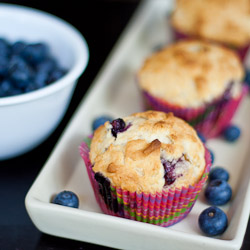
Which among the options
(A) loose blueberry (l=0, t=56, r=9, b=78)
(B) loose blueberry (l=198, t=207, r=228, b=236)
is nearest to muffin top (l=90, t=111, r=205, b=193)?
(B) loose blueberry (l=198, t=207, r=228, b=236)

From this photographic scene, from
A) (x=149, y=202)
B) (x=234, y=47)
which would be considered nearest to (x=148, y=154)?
(x=149, y=202)

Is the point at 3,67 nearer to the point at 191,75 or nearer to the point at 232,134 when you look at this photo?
the point at 191,75

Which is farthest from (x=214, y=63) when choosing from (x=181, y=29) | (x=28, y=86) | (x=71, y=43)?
(x=28, y=86)

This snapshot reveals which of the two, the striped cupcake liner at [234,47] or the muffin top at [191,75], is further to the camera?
the striped cupcake liner at [234,47]

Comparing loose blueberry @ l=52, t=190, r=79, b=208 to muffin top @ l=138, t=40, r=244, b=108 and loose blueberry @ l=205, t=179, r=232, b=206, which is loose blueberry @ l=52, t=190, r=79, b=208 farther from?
muffin top @ l=138, t=40, r=244, b=108

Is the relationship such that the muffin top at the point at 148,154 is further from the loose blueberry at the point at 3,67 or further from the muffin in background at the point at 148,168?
the loose blueberry at the point at 3,67

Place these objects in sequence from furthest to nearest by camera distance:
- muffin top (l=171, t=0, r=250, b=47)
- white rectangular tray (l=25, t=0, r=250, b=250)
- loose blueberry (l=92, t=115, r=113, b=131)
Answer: muffin top (l=171, t=0, r=250, b=47) → loose blueberry (l=92, t=115, r=113, b=131) → white rectangular tray (l=25, t=0, r=250, b=250)

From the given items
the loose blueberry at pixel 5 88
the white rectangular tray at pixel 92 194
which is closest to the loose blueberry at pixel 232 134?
the white rectangular tray at pixel 92 194
